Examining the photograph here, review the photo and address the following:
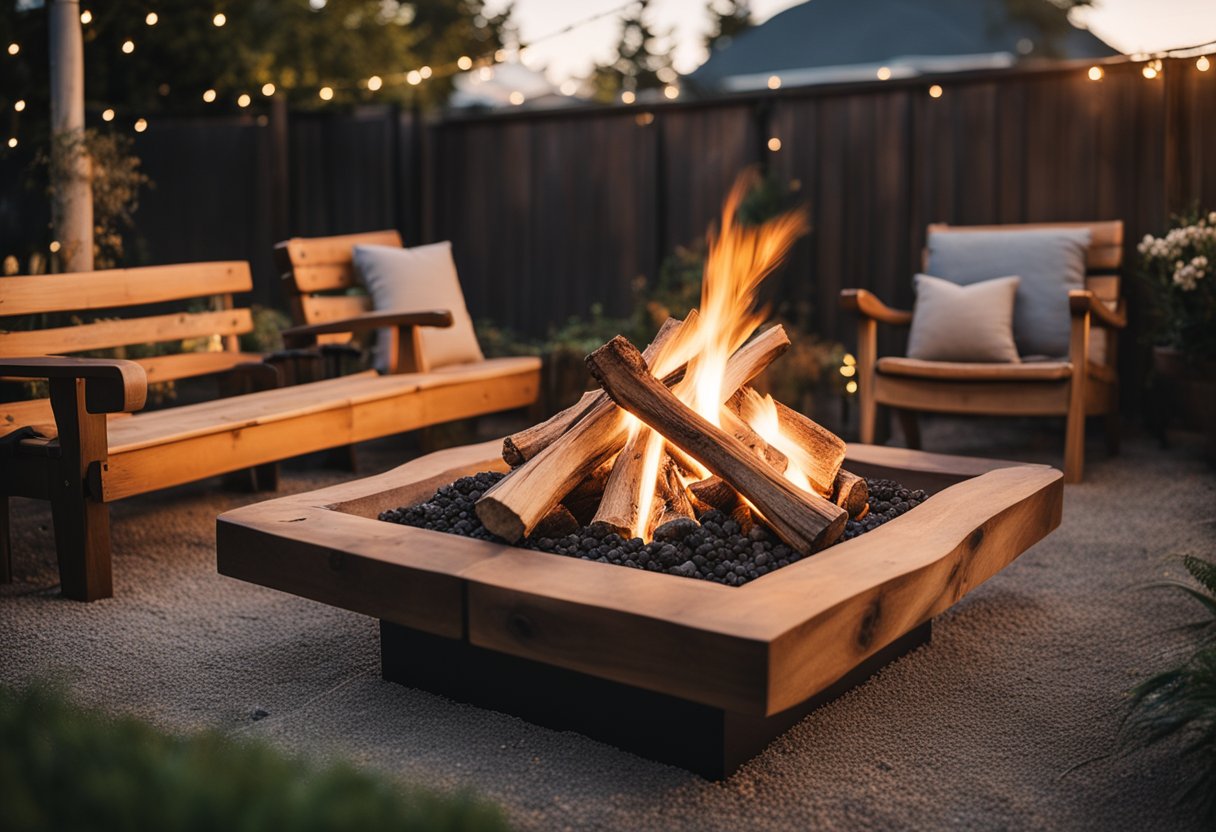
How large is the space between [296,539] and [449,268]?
2840 millimetres

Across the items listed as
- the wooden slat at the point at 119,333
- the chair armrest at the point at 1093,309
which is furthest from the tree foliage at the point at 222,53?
the chair armrest at the point at 1093,309

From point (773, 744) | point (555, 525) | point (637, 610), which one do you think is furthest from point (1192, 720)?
point (555, 525)

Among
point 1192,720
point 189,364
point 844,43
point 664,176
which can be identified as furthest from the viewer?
point 844,43

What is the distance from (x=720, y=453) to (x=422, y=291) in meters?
2.65

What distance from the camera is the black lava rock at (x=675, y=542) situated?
6.95ft

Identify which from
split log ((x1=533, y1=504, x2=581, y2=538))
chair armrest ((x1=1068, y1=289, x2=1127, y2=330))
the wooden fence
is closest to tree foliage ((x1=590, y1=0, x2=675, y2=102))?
the wooden fence

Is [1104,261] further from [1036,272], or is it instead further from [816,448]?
[816,448]

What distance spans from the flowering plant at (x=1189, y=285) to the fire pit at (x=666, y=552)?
2.17m

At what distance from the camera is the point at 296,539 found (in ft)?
7.02

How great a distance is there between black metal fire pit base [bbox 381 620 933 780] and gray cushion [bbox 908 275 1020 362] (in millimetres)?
2401

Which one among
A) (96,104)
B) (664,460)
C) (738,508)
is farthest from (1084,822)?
(96,104)

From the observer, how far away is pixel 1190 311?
4.50 m

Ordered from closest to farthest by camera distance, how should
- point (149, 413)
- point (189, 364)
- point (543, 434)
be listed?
point (543, 434) < point (149, 413) < point (189, 364)

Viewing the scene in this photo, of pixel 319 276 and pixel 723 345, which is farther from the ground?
pixel 319 276
